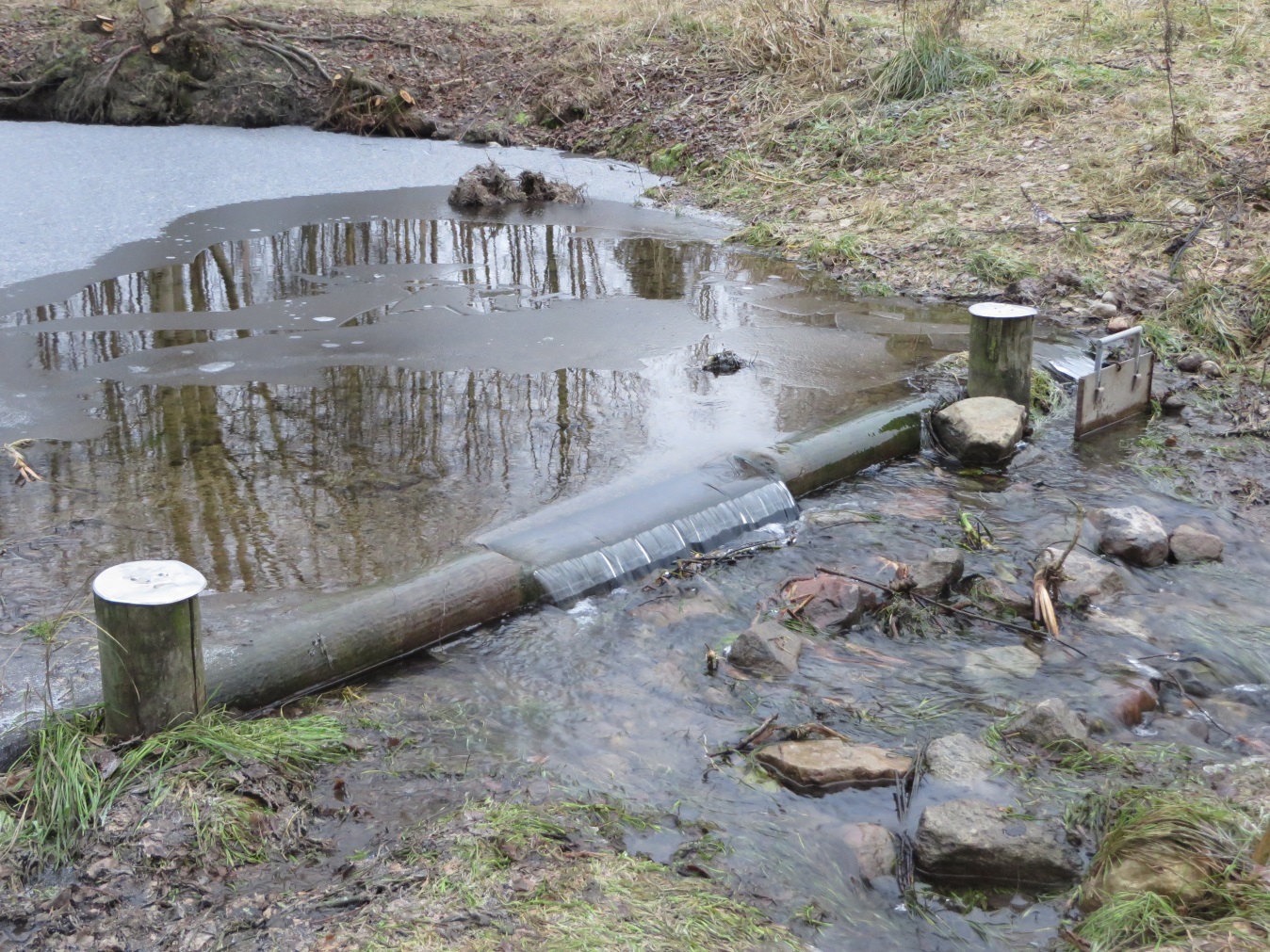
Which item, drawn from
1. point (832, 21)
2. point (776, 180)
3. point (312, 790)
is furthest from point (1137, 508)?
point (832, 21)

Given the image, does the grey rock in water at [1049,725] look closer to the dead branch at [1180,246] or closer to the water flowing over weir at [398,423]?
the water flowing over weir at [398,423]

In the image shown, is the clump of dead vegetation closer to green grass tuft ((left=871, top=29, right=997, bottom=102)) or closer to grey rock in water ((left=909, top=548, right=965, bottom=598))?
green grass tuft ((left=871, top=29, right=997, bottom=102))

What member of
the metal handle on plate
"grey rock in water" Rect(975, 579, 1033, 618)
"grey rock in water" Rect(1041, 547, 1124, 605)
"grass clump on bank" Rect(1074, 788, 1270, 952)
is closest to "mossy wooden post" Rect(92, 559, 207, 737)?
"grass clump on bank" Rect(1074, 788, 1270, 952)

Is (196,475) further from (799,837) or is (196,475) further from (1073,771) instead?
(1073,771)

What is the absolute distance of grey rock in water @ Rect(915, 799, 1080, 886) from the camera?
3.02m

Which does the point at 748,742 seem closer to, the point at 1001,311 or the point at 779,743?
the point at 779,743

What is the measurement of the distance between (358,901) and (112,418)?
3729 millimetres

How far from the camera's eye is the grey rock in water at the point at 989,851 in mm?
3023

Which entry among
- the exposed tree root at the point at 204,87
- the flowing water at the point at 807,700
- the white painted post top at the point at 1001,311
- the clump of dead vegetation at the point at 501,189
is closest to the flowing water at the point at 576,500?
the flowing water at the point at 807,700

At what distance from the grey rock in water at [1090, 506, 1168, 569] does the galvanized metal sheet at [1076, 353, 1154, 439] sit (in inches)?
48.0

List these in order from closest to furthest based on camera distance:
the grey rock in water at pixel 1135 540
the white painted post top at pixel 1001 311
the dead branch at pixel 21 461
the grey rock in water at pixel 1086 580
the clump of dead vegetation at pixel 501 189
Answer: the grey rock in water at pixel 1086 580 < the grey rock in water at pixel 1135 540 < the dead branch at pixel 21 461 < the white painted post top at pixel 1001 311 < the clump of dead vegetation at pixel 501 189

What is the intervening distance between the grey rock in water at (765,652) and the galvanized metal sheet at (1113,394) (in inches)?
111

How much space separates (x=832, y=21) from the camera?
1371 cm

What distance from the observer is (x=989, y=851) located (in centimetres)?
302
